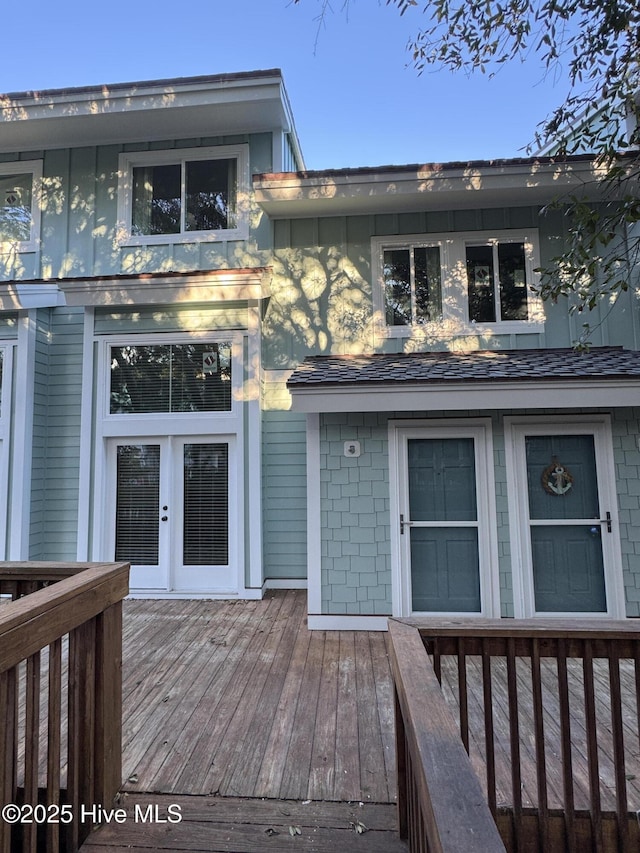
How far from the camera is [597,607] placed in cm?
430

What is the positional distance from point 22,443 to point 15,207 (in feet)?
11.5

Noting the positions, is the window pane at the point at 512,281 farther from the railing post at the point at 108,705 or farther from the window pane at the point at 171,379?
the railing post at the point at 108,705

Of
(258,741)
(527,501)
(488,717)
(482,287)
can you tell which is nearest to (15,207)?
(482,287)

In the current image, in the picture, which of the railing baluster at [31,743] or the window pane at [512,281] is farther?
the window pane at [512,281]

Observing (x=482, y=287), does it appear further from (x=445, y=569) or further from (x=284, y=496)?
(x=284, y=496)

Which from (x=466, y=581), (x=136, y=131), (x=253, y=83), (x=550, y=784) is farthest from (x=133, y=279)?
(x=550, y=784)

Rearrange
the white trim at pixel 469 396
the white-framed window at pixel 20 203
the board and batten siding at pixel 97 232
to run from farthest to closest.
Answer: the white-framed window at pixel 20 203
the board and batten siding at pixel 97 232
the white trim at pixel 469 396

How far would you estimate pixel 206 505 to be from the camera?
221 inches

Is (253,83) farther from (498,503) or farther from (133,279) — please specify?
(498,503)

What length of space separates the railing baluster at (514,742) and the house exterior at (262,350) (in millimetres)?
2506

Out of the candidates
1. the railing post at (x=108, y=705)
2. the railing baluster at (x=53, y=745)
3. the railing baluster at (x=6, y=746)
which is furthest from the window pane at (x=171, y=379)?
the railing baluster at (x=6, y=746)

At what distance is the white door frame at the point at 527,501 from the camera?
4301mm

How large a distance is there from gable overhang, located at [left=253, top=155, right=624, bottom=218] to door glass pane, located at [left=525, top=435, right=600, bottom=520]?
10.2ft

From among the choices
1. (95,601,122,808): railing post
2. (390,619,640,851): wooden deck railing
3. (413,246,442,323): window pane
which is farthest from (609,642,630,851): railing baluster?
(413,246,442,323): window pane
